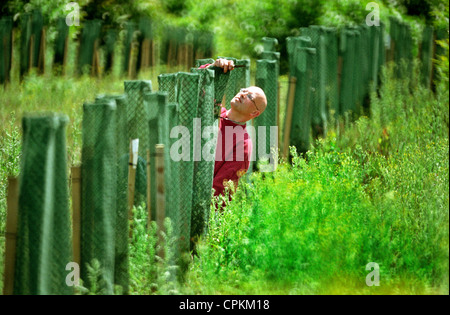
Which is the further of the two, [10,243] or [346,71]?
[346,71]

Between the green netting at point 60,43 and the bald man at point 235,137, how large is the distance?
7.62 metres

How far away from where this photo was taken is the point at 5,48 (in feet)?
35.9

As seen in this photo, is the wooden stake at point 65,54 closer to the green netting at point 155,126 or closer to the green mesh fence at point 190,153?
the green mesh fence at point 190,153

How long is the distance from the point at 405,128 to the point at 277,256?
3.35 meters

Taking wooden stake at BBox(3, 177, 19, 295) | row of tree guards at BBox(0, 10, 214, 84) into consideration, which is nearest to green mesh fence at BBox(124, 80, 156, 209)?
wooden stake at BBox(3, 177, 19, 295)

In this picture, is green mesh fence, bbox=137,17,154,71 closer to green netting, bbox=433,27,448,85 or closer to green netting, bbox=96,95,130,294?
green netting, bbox=433,27,448,85

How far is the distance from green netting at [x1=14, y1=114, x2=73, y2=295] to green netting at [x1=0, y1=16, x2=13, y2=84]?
8201mm

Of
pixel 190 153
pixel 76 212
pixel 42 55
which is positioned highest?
pixel 42 55

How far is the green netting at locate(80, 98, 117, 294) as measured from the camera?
340 cm

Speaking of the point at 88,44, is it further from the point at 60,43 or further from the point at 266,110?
the point at 266,110

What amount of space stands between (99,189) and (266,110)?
2.99 m

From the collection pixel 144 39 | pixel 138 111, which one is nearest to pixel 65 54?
pixel 144 39
